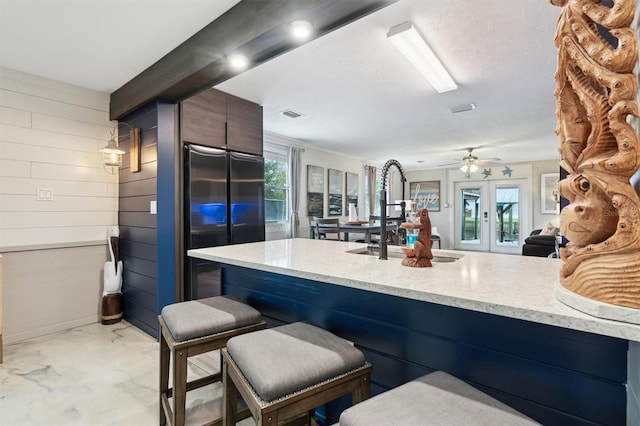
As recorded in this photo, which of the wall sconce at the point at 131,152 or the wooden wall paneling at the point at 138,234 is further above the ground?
the wall sconce at the point at 131,152

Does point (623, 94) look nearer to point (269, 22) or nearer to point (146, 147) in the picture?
point (269, 22)

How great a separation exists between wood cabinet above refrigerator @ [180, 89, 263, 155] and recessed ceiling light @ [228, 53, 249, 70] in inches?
40.2

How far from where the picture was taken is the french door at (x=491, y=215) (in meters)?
8.03

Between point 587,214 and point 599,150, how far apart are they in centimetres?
16

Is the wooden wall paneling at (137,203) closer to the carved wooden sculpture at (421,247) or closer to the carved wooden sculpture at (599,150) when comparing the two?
the carved wooden sculpture at (421,247)

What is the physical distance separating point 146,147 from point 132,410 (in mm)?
2212

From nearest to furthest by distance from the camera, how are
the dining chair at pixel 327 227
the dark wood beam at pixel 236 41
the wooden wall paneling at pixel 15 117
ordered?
the dark wood beam at pixel 236 41, the wooden wall paneling at pixel 15 117, the dining chair at pixel 327 227

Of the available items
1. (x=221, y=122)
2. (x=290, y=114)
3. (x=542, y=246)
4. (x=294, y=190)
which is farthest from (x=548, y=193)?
(x=221, y=122)

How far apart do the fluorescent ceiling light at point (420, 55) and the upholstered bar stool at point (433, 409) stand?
6.99ft

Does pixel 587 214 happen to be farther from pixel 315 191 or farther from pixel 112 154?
pixel 315 191

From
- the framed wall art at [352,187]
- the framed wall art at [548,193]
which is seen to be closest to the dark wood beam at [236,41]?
the framed wall art at [352,187]

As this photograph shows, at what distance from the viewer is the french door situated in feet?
26.3

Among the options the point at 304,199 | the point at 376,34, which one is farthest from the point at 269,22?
the point at 304,199

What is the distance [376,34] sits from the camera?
2.25 meters
